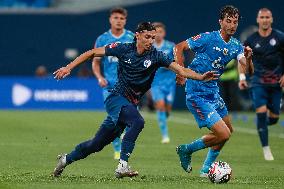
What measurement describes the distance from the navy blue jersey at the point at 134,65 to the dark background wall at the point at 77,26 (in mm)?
26952

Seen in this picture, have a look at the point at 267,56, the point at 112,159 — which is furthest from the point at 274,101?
the point at 112,159

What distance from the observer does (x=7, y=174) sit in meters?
13.6

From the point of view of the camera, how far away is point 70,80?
3603 cm

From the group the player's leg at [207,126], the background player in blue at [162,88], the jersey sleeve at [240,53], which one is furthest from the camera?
the background player in blue at [162,88]

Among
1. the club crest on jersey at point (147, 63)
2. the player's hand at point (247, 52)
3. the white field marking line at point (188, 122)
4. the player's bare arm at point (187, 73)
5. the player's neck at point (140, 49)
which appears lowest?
the white field marking line at point (188, 122)

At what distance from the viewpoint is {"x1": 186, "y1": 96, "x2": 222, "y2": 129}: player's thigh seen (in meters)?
13.8

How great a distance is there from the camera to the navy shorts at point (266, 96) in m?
17.7

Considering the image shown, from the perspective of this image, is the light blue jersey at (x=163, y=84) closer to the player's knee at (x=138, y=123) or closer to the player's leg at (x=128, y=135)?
the player's leg at (x=128, y=135)

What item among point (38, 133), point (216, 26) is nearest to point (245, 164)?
point (38, 133)

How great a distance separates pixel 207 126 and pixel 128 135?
131 centimetres

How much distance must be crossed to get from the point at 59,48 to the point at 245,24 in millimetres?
7757

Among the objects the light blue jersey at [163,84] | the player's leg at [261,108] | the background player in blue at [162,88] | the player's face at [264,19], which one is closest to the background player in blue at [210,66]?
the player's face at [264,19]

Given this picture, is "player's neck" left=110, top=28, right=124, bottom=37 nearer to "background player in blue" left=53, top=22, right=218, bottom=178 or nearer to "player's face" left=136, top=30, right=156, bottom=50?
"background player in blue" left=53, top=22, right=218, bottom=178

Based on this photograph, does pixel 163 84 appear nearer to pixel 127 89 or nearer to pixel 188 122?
pixel 188 122
